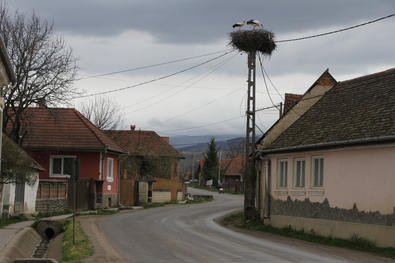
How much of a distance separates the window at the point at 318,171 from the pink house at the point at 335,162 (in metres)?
0.04

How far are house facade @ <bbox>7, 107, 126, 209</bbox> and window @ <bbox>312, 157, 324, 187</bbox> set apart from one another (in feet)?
56.4

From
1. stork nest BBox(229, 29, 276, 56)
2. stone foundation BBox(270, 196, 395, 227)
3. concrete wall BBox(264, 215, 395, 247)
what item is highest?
stork nest BBox(229, 29, 276, 56)

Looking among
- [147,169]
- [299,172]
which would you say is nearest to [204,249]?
[299,172]

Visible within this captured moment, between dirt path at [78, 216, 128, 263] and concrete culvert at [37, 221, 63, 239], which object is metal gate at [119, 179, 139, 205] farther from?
dirt path at [78, 216, 128, 263]

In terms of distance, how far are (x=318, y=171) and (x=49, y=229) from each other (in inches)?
413

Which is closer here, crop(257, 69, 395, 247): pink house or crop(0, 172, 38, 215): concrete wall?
crop(257, 69, 395, 247): pink house

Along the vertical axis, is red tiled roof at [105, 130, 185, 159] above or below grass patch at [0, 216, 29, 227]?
above

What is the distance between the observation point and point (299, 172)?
23.3 m

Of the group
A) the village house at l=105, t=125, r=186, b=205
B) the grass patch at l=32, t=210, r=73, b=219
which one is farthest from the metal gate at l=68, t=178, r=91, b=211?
the village house at l=105, t=125, r=186, b=205

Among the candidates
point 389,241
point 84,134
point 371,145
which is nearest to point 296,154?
point 371,145

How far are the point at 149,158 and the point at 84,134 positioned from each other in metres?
21.9

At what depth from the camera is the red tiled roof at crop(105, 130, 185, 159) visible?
6188 centimetres

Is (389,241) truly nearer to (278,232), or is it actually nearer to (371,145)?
(371,145)

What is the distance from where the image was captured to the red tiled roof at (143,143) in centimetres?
6188
